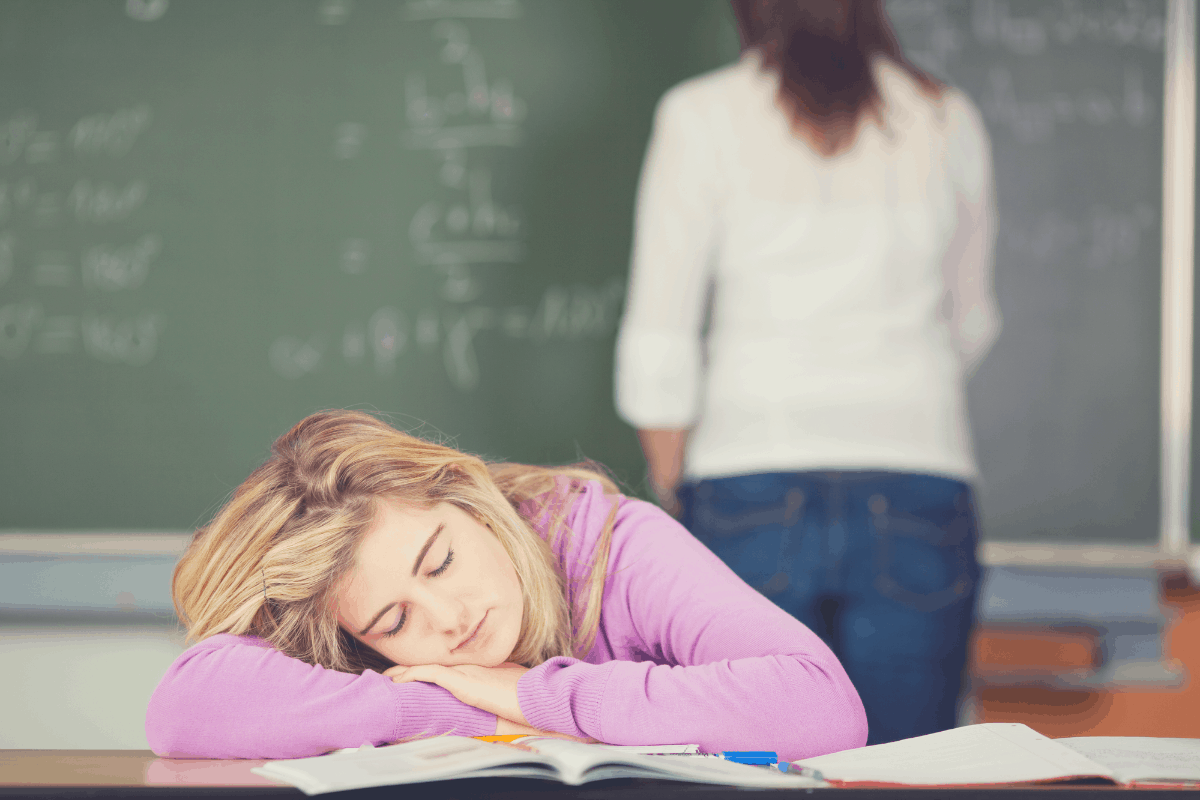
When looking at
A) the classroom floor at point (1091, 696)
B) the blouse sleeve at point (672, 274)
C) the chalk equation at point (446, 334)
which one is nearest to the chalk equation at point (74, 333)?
the chalk equation at point (446, 334)

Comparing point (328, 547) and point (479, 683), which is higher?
point (328, 547)

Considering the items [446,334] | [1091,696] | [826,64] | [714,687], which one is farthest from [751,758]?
[1091,696]

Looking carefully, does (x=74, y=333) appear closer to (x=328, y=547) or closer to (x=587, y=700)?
(x=328, y=547)

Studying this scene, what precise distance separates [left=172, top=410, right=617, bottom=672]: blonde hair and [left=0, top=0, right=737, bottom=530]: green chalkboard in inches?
42.6

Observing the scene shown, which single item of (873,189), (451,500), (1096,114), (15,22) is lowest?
(451,500)

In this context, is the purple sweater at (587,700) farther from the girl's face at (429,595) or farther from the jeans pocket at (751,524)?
the jeans pocket at (751,524)

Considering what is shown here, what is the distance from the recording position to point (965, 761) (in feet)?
2.38

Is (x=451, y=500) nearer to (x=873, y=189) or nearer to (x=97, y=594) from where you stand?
(x=873, y=189)

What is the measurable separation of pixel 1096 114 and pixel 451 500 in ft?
5.94

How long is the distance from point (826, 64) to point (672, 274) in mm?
414

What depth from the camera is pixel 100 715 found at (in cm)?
233

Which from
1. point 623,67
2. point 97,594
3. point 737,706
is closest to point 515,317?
point 623,67

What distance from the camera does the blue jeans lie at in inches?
59.4

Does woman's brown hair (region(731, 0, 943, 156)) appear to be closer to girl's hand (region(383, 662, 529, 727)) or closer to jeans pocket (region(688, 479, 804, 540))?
jeans pocket (region(688, 479, 804, 540))
